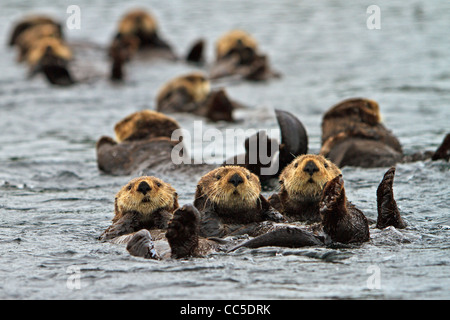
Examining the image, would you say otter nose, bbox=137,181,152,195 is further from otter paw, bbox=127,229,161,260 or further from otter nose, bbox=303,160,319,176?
otter nose, bbox=303,160,319,176

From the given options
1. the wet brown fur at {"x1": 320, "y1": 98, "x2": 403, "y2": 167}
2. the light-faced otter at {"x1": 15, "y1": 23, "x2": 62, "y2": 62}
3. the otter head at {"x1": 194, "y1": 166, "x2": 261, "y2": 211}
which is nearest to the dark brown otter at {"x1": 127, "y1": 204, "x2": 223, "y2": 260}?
the otter head at {"x1": 194, "y1": 166, "x2": 261, "y2": 211}

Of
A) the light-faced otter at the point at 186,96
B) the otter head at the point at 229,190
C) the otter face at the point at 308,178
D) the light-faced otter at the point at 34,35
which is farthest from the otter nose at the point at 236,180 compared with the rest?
the light-faced otter at the point at 34,35

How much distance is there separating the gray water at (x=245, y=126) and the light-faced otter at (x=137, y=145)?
210 mm

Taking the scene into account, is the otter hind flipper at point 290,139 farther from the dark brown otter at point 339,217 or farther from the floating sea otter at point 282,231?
the dark brown otter at point 339,217

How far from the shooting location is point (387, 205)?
5539mm

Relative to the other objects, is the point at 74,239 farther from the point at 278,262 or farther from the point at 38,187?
the point at 38,187

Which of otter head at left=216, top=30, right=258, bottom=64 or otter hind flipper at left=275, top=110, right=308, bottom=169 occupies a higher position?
otter head at left=216, top=30, right=258, bottom=64

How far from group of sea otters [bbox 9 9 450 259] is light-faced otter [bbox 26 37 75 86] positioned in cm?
296

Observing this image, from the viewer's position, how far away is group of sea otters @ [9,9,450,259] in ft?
17.1

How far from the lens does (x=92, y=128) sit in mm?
11109

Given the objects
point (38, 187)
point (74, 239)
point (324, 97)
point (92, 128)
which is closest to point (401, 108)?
point (324, 97)

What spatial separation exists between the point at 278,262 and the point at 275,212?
29.8 inches

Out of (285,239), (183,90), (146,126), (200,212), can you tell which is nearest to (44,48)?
(183,90)

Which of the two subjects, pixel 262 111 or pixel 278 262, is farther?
pixel 262 111
